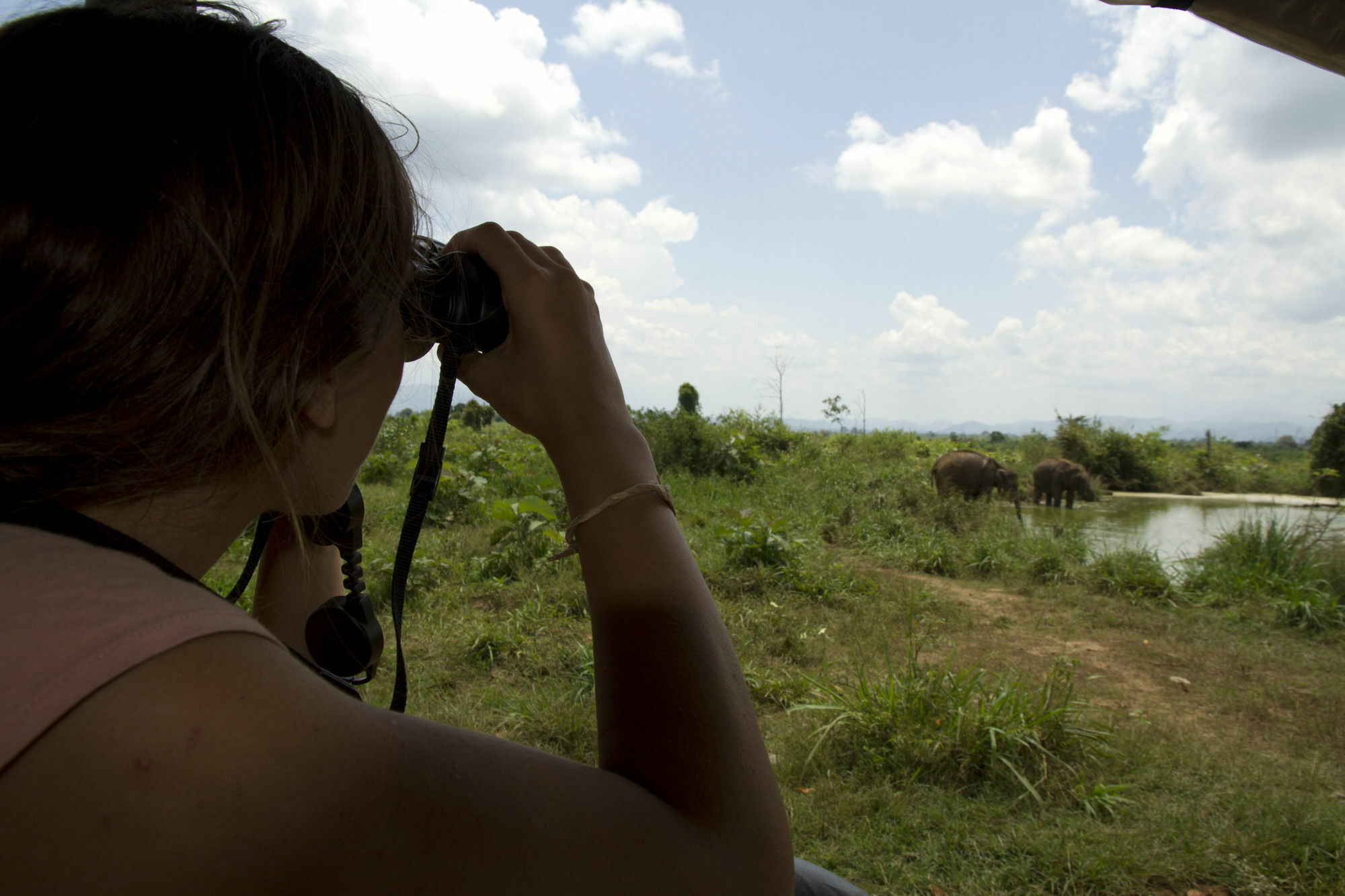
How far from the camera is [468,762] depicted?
49 centimetres

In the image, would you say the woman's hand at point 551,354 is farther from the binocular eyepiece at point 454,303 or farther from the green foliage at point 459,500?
the green foliage at point 459,500

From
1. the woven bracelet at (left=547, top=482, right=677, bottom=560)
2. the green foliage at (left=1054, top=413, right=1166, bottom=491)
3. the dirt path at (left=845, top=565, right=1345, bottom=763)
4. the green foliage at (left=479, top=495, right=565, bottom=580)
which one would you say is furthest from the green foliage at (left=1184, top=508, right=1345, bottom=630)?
the green foliage at (left=1054, top=413, right=1166, bottom=491)

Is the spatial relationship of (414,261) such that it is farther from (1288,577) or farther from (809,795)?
(1288,577)

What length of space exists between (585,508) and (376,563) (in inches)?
165

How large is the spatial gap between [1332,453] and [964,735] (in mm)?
7423

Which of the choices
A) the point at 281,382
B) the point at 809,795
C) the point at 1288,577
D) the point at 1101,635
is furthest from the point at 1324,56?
the point at 1288,577

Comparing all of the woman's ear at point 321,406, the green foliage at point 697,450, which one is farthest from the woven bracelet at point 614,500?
the green foliage at point 697,450

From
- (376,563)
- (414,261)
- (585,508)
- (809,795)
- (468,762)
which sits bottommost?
(809,795)

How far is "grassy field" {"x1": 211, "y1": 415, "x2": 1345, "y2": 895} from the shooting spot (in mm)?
1964

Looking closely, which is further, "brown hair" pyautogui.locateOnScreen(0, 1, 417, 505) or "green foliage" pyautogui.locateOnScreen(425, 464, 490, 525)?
"green foliage" pyautogui.locateOnScreen(425, 464, 490, 525)

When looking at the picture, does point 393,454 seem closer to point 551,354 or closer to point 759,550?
point 759,550

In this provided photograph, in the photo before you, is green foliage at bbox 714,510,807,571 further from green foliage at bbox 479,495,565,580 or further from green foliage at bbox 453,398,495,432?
green foliage at bbox 453,398,495,432

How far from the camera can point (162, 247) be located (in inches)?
20.7

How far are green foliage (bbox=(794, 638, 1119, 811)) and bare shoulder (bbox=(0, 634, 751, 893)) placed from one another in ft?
6.87
